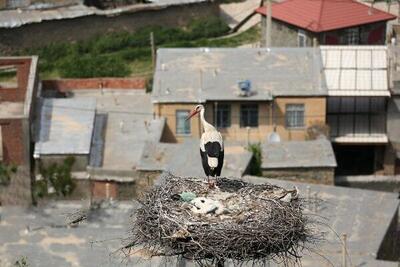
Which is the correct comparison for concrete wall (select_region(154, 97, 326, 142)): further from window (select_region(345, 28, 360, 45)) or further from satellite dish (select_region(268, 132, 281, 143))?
window (select_region(345, 28, 360, 45))

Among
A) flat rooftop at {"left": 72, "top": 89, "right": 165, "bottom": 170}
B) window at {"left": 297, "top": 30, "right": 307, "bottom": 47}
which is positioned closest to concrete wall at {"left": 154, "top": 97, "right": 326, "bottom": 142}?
flat rooftop at {"left": 72, "top": 89, "right": 165, "bottom": 170}

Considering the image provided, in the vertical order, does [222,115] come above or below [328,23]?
below

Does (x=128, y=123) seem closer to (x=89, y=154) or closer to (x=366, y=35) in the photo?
(x=89, y=154)

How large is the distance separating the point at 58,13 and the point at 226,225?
35.7 m

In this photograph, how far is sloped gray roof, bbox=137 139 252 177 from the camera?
2819 centimetres

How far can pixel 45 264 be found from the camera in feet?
73.0

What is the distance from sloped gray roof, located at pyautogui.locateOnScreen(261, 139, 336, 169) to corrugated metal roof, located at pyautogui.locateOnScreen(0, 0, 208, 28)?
1964 cm

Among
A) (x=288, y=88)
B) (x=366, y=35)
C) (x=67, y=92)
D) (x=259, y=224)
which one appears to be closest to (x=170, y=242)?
(x=259, y=224)

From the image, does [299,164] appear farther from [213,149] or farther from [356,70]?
[213,149]

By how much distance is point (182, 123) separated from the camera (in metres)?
35.6

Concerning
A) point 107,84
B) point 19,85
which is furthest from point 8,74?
point 19,85

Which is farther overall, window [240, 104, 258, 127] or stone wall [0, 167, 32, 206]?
window [240, 104, 258, 127]

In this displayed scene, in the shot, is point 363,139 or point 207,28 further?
point 207,28

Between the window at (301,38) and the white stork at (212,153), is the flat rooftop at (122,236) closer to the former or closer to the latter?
the white stork at (212,153)
